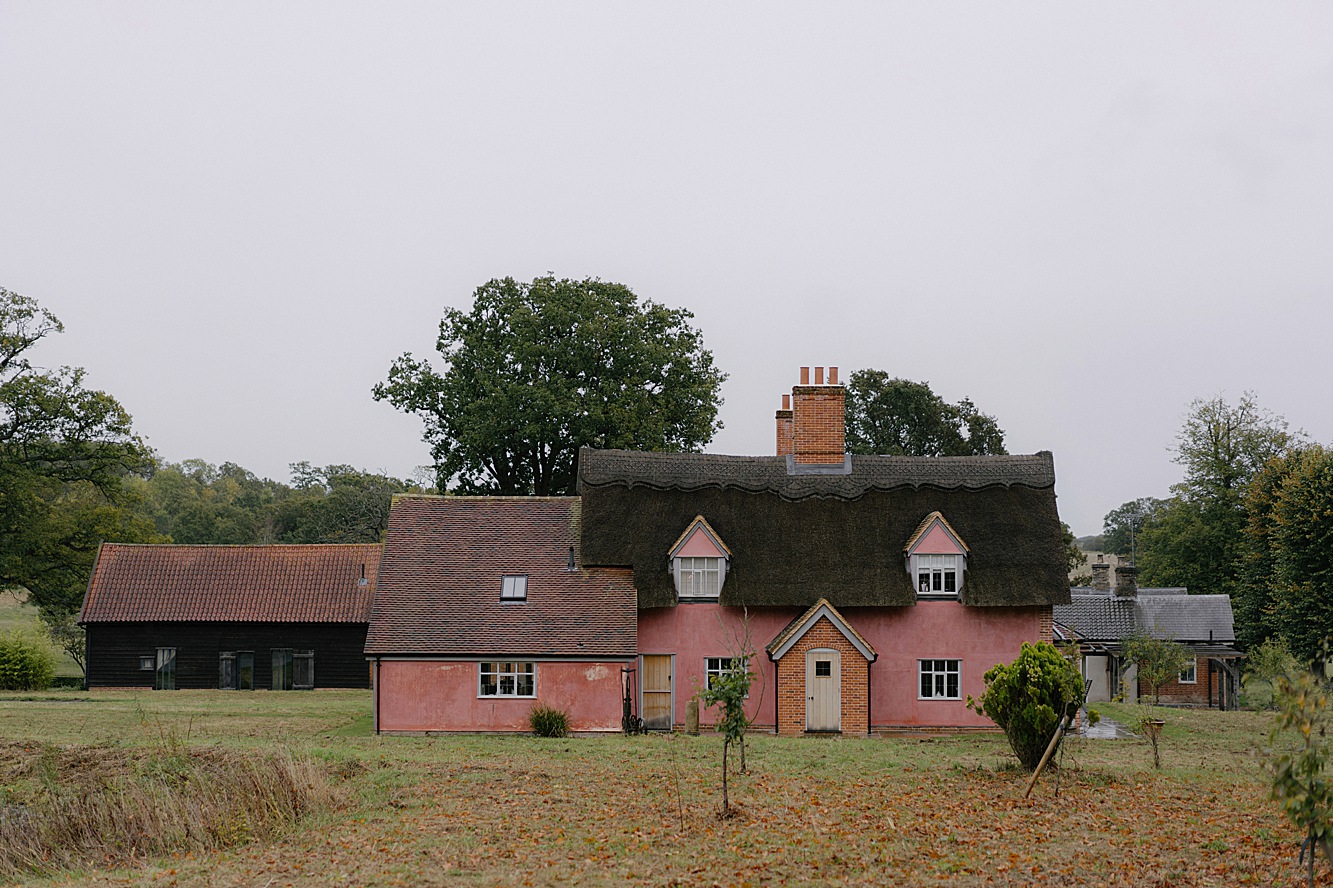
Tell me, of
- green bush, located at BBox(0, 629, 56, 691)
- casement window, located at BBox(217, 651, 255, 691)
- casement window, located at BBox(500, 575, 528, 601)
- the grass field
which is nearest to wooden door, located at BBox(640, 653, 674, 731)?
casement window, located at BBox(500, 575, 528, 601)

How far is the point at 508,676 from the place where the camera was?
27578 millimetres

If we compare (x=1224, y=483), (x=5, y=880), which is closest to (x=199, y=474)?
(x=1224, y=483)

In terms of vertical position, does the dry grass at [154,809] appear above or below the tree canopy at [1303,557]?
below

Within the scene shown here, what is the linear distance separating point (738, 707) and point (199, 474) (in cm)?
12162

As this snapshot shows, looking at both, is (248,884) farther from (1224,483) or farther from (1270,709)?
(1224,483)

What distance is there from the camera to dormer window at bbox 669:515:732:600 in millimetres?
29281

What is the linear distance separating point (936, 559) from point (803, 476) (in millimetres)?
4206

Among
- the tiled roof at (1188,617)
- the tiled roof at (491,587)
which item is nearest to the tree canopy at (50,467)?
the tiled roof at (491,587)

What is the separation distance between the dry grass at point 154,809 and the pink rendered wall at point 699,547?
13.5m

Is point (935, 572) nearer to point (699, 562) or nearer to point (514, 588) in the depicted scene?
point (699, 562)

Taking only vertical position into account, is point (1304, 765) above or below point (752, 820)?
above

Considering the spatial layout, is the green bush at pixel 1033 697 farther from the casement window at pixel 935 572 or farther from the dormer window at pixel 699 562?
the dormer window at pixel 699 562

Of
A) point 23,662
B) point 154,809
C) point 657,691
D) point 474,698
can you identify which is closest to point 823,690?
point 657,691

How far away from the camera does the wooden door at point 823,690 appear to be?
91.6 ft
